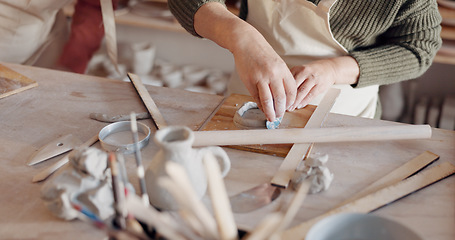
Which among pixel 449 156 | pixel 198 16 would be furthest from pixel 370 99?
pixel 198 16

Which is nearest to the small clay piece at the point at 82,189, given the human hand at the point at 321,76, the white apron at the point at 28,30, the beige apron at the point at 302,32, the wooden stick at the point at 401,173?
the wooden stick at the point at 401,173

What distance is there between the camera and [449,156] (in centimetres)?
89

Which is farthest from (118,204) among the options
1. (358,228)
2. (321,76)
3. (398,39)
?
(398,39)

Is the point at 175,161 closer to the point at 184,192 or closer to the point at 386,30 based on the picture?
A: the point at 184,192

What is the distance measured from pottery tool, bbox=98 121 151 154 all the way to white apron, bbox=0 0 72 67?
2.40 ft

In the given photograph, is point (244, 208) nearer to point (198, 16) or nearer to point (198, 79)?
point (198, 16)

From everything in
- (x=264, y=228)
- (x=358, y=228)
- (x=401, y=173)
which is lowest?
(x=401, y=173)

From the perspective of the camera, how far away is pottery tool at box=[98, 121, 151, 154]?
86 cm

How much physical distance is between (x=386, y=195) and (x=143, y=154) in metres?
0.47

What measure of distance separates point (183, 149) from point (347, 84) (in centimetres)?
70

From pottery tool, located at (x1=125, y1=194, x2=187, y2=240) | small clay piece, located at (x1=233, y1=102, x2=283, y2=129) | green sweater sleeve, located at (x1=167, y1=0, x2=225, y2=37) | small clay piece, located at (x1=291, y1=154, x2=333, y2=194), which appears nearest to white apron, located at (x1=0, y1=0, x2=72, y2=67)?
green sweater sleeve, located at (x1=167, y1=0, x2=225, y2=37)

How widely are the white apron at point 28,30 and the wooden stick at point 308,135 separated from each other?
89 centimetres

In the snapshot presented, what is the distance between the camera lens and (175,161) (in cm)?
64

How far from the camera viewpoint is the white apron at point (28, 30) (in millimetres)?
1414
